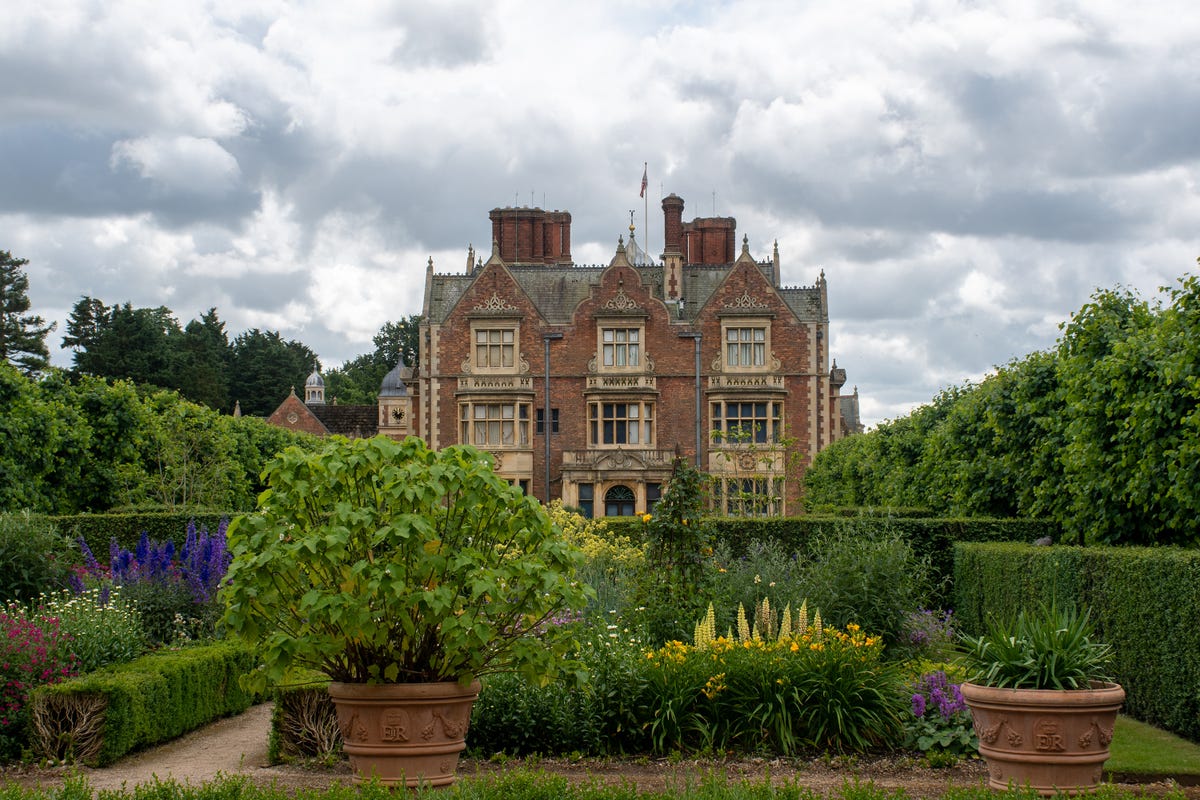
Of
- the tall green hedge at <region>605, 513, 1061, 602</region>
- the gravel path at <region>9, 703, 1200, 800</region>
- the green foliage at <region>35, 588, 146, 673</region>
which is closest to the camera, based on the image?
the gravel path at <region>9, 703, 1200, 800</region>

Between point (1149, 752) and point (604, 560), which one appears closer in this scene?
point (1149, 752)

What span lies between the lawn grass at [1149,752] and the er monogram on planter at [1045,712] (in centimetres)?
128

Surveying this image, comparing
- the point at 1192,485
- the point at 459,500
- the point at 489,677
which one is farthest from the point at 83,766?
the point at 1192,485

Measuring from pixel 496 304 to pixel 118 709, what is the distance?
30.1 m

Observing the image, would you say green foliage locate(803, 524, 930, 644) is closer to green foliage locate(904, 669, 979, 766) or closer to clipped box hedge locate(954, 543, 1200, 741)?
clipped box hedge locate(954, 543, 1200, 741)

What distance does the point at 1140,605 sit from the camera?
11203mm

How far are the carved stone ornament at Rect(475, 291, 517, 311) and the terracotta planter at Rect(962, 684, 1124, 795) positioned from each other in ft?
108

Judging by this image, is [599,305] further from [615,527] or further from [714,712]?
[714,712]

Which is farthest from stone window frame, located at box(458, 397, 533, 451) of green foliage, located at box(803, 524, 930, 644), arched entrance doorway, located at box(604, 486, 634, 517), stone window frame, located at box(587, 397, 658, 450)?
green foliage, located at box(803, 524, 930, 644)

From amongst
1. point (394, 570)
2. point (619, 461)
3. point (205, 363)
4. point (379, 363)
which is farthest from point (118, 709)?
point (379, 363)

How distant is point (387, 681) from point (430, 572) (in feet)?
2.34

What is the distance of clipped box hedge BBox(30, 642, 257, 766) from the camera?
32.7 ft

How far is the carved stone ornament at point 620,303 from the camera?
39438 millimetres

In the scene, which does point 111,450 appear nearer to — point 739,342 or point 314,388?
point 739,342
